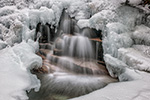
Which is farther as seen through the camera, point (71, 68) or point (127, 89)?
point (71, 68)

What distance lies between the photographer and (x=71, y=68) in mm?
6285

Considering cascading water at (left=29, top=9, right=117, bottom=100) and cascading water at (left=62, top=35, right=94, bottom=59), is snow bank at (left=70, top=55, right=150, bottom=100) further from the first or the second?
cascading water at (left=62, top=35, right=94, bottom=59)

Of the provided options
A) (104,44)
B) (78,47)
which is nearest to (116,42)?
(104,44)

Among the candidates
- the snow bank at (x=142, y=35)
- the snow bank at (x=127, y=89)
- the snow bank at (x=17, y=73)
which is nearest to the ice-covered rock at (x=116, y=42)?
the snow bank at (x=142, y=35)

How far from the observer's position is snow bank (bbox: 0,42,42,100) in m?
3.14

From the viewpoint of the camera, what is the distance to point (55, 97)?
3.96 meters

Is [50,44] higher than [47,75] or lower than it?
higher

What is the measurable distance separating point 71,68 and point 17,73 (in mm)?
2839

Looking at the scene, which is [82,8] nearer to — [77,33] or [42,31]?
[77,33]

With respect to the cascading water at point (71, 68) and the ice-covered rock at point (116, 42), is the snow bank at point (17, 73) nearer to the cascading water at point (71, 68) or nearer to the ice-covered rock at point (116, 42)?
the cascading water at point (71, 68)

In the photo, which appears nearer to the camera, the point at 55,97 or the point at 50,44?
the point at 55,97

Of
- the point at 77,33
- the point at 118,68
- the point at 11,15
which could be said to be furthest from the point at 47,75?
the point at 11,15

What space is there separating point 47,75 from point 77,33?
3.94m

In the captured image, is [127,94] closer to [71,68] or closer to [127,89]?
[127,89]
